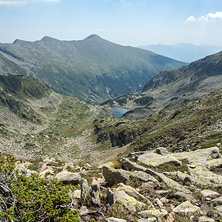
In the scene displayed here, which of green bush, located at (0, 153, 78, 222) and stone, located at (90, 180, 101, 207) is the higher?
green bush, located at (0, 153, 78, 222)

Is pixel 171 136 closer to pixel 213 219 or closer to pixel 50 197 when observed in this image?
pixel 213 219

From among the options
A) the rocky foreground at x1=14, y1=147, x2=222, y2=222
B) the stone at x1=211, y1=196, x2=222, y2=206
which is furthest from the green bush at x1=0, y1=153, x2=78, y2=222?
the stone at x1=211, y1=196, x2=222, y2=206

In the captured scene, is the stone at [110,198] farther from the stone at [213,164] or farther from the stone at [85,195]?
the stone at [213,164]

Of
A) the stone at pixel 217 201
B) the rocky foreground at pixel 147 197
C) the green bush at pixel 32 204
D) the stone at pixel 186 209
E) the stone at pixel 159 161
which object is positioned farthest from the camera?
the stone at pixel 159 161

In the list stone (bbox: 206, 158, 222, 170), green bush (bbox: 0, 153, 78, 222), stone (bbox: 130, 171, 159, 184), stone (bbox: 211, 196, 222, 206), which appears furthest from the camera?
stone (bbox: 206, 158, 222, 170)

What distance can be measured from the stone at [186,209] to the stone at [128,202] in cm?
232

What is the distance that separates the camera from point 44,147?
124562mm

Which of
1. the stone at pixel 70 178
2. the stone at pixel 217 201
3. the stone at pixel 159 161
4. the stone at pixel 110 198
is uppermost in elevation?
the stone at pixel 110 198

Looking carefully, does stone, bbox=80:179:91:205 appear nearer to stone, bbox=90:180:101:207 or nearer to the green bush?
stone, bbox=90:180:101:207

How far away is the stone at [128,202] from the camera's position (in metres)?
12.6

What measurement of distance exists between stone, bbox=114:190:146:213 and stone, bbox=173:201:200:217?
232cm

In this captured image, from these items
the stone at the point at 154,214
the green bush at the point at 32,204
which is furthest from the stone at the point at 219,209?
the green bush at the point at 32,204

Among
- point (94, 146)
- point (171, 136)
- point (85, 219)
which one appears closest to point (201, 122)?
point (171, 136)

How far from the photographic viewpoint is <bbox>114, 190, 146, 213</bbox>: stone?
1264cm
